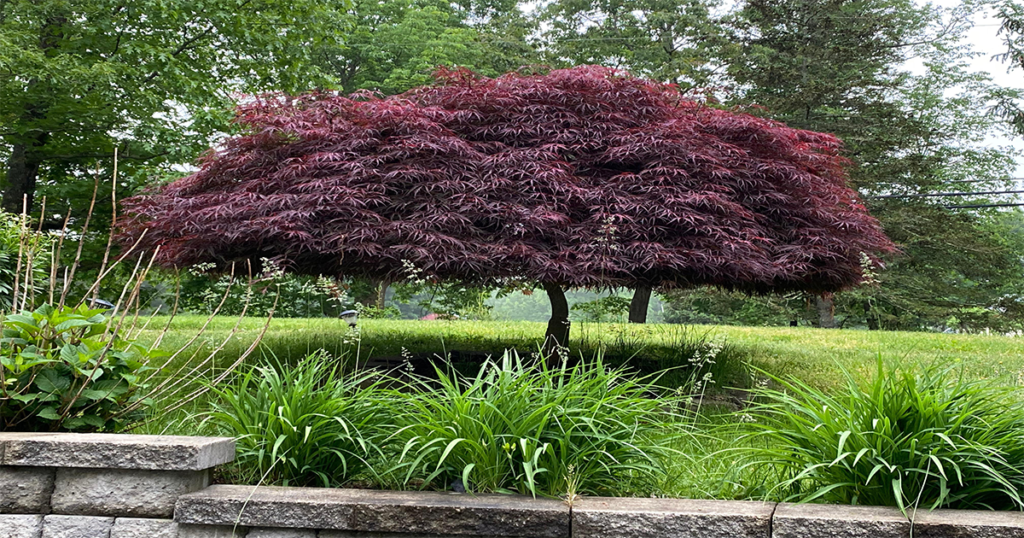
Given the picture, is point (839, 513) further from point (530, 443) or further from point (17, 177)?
point (17, 177)

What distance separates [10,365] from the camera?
2594 mm

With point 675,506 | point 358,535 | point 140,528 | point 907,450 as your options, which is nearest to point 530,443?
point 675,506

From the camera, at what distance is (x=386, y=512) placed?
2225mm

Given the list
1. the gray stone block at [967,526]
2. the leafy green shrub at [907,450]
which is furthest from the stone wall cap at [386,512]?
the gray stone block at [967,526]

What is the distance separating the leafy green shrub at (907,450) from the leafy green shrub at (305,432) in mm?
1314

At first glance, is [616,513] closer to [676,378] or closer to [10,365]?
[10,365]

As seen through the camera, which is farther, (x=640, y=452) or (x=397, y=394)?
(x=397, y=394)

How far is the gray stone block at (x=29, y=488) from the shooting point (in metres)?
2.42

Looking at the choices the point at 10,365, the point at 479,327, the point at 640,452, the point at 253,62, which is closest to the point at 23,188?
the point at 253,62

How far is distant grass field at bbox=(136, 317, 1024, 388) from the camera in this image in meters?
5.74

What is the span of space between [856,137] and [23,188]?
15.5 metres

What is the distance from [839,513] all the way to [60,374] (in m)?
2.60

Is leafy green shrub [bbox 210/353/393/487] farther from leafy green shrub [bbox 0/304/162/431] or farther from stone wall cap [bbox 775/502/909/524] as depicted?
stone wall cap [bbox 775/502/909/524]

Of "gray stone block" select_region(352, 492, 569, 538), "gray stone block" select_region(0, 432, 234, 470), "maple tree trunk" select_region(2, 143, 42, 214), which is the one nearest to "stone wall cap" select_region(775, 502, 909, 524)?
"gray stone block" select_region(352, 492, 569, 538)
